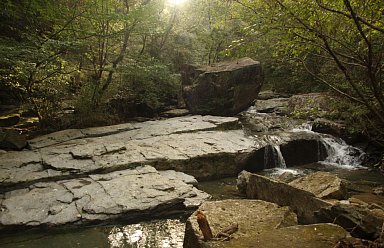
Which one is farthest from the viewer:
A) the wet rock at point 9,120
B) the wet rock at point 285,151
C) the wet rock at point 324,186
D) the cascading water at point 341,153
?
the wet rock at point 9,120

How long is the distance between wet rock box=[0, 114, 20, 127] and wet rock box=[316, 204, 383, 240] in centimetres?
1072

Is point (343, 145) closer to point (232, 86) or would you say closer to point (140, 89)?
point (232, 86)

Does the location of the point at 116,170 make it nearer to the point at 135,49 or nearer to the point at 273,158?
the point at 273,158

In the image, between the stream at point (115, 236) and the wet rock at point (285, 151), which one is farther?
the wet rock at point (285, 151)

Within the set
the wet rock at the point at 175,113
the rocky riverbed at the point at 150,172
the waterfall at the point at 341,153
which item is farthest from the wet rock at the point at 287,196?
the wet rock at the point at 175,113

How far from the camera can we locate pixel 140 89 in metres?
13.3

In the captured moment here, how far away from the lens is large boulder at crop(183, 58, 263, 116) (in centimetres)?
1332

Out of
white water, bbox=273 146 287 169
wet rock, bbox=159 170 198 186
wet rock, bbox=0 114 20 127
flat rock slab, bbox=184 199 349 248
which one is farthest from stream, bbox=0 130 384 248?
wet rock, bbox=0 114 20 127

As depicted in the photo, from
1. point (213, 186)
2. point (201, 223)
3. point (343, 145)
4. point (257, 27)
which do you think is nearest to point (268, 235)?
point (201, 223)

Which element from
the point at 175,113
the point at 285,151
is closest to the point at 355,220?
Result: the point at 285,151

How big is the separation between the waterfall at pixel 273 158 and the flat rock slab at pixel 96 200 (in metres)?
3.94

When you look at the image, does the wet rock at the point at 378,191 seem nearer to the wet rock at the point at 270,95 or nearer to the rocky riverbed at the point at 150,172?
the rocky riverbed at the point at 150,172

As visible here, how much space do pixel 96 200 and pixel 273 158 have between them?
6.08m

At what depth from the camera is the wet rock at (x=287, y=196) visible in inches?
167
